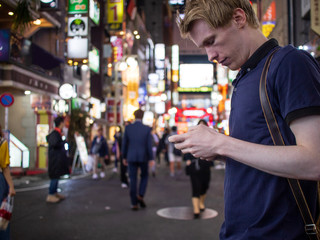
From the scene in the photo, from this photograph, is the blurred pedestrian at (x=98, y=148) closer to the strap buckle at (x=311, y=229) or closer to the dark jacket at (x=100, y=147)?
the dark jacket at (x=100, y=147)

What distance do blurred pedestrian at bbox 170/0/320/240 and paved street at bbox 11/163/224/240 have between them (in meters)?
4.99

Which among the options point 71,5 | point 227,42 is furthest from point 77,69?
point 227,42

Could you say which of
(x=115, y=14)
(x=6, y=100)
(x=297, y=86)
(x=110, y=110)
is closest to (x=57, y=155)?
(x=6, y=100)

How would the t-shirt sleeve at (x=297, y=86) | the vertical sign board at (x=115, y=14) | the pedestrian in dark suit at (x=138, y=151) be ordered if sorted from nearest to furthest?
1. the t-shirt sleeve at (x=297, y=86)
2. the pedestrian in dark suit at (x=138, y=151)
3. the vertical sign board at (x=115, y=14)

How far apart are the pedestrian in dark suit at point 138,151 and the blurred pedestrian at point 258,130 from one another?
24.7ft

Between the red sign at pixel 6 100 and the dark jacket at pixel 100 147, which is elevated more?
the red sign at pixel 6 100

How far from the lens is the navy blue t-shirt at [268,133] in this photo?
140 centimetres

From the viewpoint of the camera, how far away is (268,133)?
1515 millimetres

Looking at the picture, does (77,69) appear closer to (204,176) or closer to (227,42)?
(204,176)

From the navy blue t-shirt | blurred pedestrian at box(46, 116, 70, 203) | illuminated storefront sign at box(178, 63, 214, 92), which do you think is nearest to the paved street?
blurred pedestrian at box(46, 116, 70, 203)

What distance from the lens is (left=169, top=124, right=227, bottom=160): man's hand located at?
150cm

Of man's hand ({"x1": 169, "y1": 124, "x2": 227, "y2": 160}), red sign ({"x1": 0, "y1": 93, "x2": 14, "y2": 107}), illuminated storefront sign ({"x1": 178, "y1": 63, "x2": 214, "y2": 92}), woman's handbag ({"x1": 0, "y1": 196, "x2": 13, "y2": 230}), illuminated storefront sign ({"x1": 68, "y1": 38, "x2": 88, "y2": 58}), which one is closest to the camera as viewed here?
man's hand ({"x1": 169, "y1": 124, "x2": 227, "y2": 160})

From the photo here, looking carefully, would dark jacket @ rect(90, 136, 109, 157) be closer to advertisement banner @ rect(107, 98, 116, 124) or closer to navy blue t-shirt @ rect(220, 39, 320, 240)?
navy blue t-shirt @ rect(220, 39, 320, 240)

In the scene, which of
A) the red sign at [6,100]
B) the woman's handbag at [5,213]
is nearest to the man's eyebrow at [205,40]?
the woman's handbag at [5,213]
